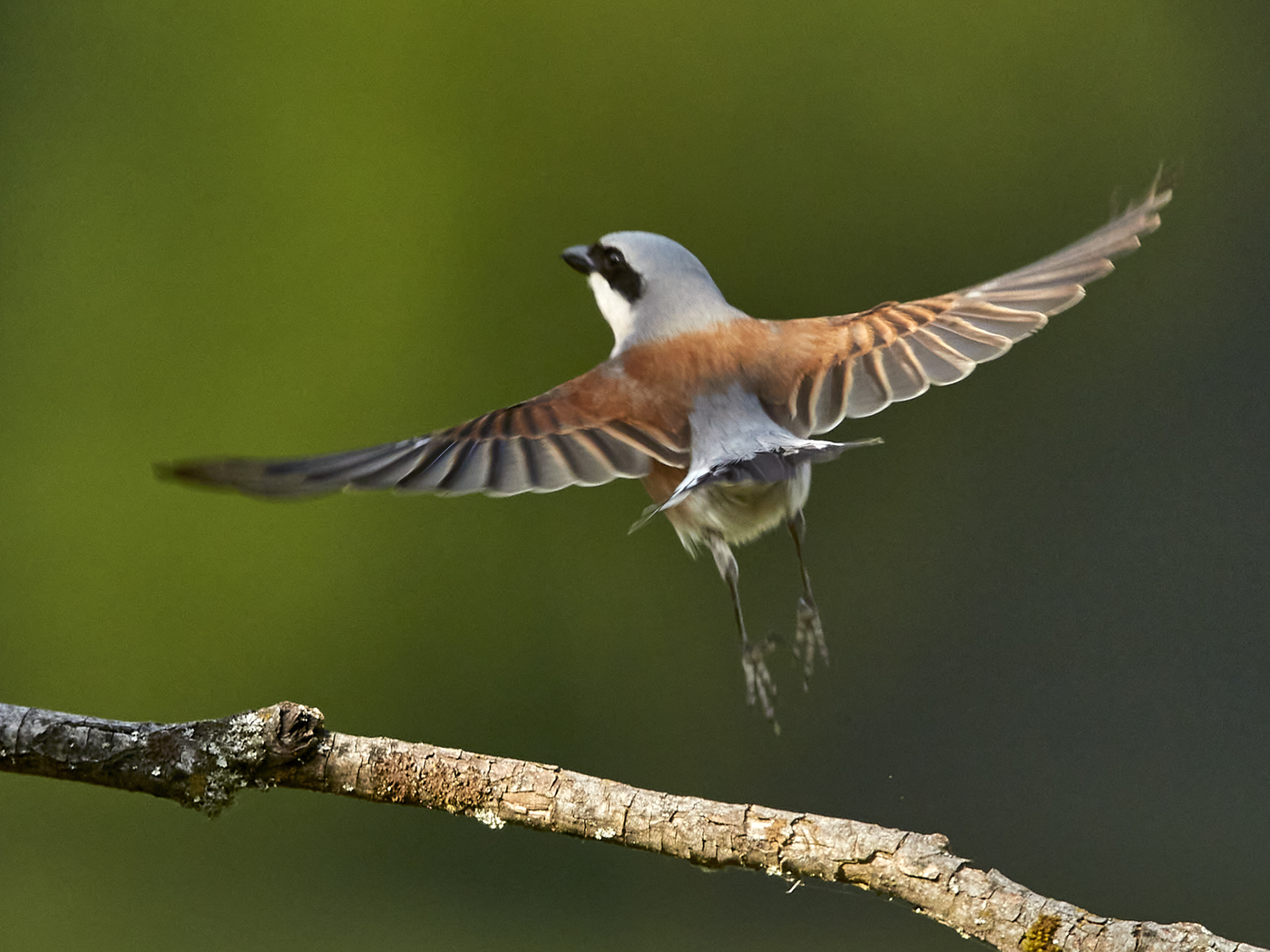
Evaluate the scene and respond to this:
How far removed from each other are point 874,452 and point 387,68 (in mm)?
2446

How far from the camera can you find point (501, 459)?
2010mm

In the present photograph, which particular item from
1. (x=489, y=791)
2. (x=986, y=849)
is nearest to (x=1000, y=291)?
(x=489, y=791)

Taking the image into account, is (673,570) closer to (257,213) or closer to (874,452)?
(874,452)

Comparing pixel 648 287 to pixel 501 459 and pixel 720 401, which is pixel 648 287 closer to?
pixel 720 401

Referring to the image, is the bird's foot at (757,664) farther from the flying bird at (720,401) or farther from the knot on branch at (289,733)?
the knot on branch at (289,733)

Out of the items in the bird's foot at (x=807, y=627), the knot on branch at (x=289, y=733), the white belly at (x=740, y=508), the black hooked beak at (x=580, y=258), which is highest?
the black hooked beak at (x=580, y=258)

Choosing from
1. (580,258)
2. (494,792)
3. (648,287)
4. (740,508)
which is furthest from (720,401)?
(494,792)

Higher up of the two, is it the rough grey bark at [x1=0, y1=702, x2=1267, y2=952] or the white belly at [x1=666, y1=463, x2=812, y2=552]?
the white belly at [x1=666, y1=463, x2=812, y2=552]

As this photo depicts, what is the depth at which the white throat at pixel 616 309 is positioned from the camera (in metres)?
2.46

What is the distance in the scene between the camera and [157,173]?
16.4ft

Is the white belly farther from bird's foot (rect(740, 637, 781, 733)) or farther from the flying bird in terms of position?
bird's foot (rect(740, 637, 781, 733))

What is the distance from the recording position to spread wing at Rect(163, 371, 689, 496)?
1729 millimetres

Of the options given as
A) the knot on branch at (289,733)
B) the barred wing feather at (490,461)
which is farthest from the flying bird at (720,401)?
the knot on branch at (289,733)

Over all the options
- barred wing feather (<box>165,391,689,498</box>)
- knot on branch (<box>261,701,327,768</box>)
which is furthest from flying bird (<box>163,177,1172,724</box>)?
knot on branch (<box>261,701,327,768</box>)
